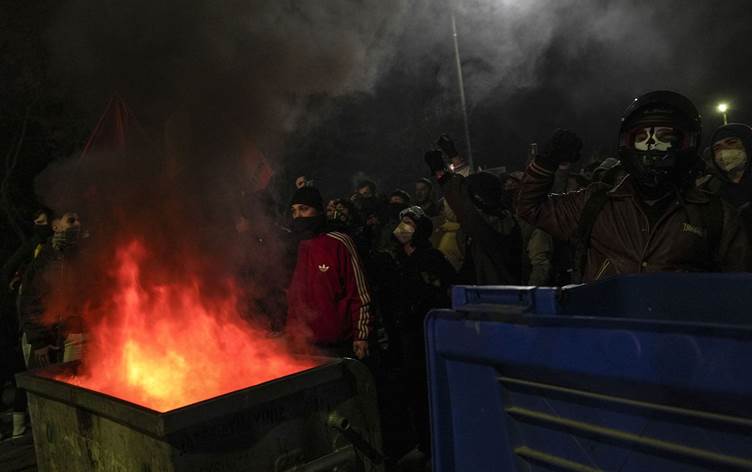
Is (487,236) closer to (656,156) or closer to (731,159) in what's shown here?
(656,156)

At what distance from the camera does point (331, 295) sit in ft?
13.8

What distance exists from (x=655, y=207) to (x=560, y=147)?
22.6 inches

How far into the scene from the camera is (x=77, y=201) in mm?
5184

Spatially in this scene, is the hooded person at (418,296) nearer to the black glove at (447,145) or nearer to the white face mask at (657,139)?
the black glove at (447,145)

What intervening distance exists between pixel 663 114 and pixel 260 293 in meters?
3.22

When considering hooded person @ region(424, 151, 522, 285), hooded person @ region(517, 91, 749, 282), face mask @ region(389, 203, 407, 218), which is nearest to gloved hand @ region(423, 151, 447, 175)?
hooded person @ region(424, 151, 522, 285)

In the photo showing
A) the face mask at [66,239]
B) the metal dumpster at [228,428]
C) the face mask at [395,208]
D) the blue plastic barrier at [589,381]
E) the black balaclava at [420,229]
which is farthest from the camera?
the face mask at [395,208]

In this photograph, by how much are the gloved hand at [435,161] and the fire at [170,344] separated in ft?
6.06

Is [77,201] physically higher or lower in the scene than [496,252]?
higher

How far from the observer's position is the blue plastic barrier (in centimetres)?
115

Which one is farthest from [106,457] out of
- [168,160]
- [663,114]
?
[663,114]

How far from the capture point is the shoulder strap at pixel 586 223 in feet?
9.62

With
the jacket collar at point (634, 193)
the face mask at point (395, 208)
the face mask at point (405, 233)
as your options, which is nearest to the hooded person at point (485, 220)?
the face mask at point (405, 233)

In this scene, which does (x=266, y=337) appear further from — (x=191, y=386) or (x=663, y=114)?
(x=663, y=114)
